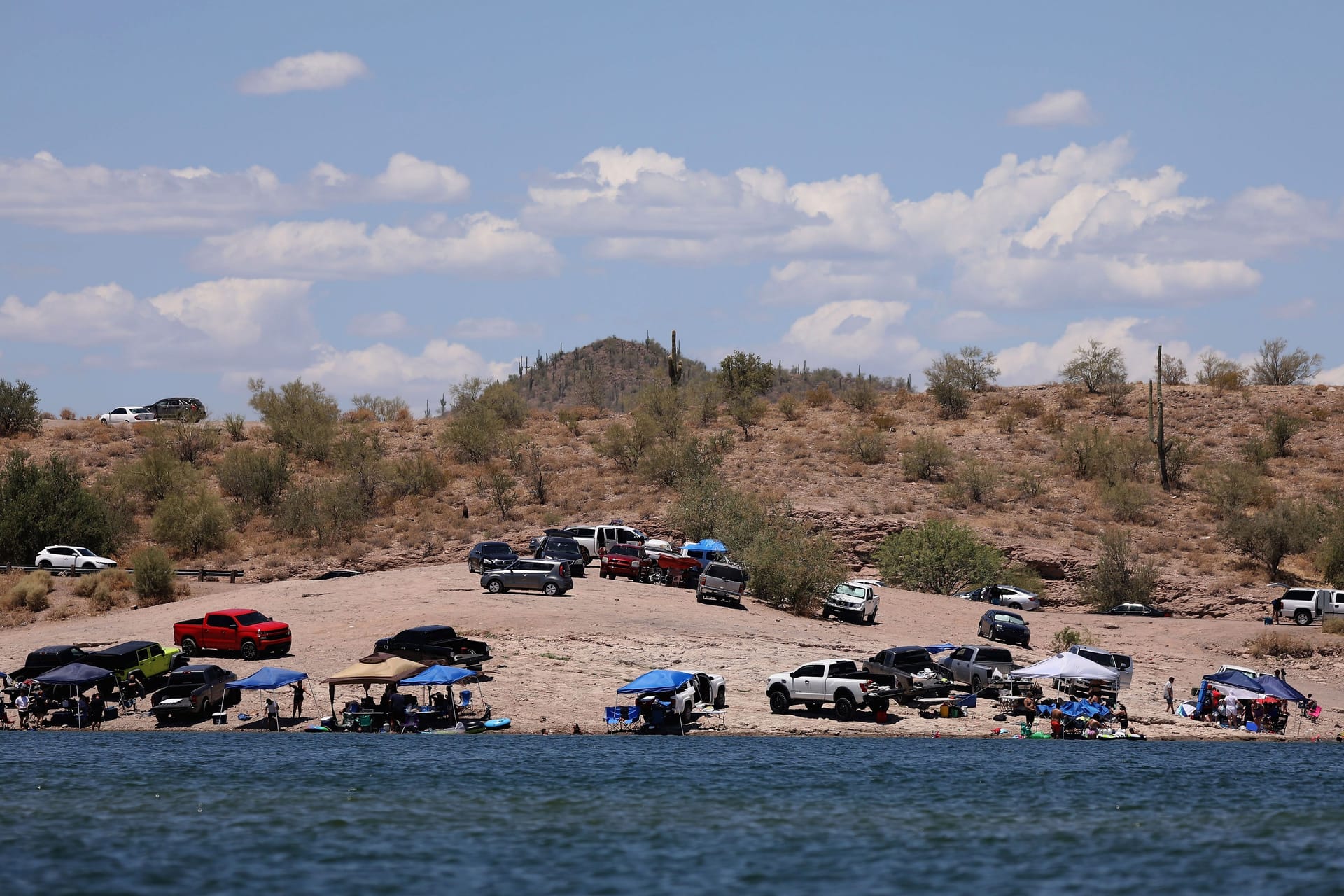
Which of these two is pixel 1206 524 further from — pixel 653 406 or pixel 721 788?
pixel 721 788

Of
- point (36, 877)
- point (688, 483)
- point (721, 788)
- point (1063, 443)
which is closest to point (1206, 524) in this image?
point (1063, 443)

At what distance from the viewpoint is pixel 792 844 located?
102 ft

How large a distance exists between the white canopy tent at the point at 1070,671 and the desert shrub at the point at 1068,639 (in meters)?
10.1

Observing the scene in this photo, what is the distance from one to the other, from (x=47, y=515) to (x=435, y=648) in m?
36.7

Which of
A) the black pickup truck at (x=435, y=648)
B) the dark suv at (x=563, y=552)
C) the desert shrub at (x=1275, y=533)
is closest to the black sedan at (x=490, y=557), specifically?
the dark suv at (x=563, y=552)

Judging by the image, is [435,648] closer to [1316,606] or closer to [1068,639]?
[1068,639]

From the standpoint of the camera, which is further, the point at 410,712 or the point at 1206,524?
the point at 1206,524

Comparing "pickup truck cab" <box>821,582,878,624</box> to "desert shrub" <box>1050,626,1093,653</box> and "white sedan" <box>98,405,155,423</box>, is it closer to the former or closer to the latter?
"desert shrub" <box>1050,626,1093,653</box>

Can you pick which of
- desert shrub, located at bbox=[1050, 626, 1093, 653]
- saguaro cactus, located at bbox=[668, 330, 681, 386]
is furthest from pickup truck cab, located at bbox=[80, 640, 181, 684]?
saguaro cactus, located at bbox=[668, 330, 681, 386]

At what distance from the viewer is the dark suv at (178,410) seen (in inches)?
4286

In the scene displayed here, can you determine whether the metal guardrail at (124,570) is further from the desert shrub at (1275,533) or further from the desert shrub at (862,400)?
the desert shrub at (862,400)

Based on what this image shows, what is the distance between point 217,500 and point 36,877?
55587mm

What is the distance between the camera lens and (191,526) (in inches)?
3049

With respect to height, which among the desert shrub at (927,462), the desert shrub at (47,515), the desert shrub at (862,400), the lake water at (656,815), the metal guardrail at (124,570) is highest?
the desert shrub at (862,400)
